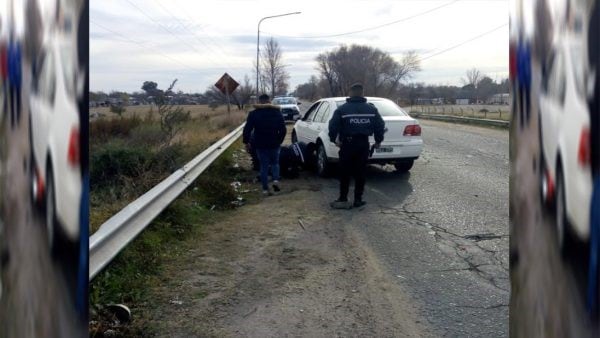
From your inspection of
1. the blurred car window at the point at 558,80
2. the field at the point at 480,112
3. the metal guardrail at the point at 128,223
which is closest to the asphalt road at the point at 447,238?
the metal guardrail at the point at 128,223

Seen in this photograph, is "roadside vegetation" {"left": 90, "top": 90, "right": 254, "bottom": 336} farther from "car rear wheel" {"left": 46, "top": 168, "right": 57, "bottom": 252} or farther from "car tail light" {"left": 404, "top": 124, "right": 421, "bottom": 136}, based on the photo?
"car tail light" {"left": 404, "top": 124, "right": 421, "bottom": 136}

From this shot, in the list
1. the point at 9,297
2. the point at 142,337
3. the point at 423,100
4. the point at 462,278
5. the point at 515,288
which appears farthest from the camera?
the point at 423,100

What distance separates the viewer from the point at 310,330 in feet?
13.2

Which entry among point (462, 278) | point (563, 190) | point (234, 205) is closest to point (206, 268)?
point (462, 278)

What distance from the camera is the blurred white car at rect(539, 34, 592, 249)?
1.52 meters

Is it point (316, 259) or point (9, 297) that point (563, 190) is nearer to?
point (9, 297)

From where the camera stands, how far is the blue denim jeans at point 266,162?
9812 millimetres

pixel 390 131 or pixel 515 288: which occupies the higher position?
pixel 390 131

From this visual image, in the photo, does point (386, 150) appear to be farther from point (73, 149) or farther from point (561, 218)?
point (561, 218)

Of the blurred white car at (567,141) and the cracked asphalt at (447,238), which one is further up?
the blurred white car at (567,141)

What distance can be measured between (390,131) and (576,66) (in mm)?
9083

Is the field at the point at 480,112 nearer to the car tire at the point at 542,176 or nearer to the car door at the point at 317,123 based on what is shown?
the car door at the point at 317,123

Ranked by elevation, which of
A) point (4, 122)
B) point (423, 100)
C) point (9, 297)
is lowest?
point (9, 297)

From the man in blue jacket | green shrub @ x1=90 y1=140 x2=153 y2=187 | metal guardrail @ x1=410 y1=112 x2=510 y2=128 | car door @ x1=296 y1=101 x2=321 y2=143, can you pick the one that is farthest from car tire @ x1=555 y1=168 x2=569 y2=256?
metal guardrail @ x1=410 y1=112 x2=510 y2=128
